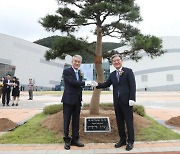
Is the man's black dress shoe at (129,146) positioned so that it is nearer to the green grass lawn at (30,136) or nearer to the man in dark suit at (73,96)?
the man in dark suit at (73,96)

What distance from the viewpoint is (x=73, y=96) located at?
567 cm

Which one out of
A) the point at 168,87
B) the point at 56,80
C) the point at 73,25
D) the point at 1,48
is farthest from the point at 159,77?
the point at 73,25

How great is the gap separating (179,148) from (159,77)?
4934 centimetres

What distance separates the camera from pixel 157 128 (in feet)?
23.4

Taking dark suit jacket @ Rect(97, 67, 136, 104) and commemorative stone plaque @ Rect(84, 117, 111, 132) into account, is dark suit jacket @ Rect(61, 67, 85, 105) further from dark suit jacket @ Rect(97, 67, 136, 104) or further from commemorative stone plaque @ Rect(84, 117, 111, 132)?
commemorative stone plaque @ Rect(84, 117, 111, 132)

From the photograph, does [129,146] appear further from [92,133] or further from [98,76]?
[98,76]

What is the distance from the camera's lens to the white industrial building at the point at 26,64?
174ft

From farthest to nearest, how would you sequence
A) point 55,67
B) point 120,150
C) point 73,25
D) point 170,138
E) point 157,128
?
1. point 55,67
2. point 73,25
3. point 157,128
4. point 170,138
5. point 120,150

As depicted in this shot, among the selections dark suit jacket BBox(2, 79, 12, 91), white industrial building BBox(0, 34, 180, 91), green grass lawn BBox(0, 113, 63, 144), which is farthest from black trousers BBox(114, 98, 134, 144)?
white industrial building BBox(0, 34, 180, 91)

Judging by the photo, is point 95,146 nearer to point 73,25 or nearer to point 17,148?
point 17,148

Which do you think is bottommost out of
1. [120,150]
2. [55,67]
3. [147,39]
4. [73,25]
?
[120,150]

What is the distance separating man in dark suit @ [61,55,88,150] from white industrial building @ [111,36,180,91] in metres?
47.2

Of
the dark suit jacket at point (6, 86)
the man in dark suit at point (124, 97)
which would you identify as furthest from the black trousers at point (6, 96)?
the man in dark suit at point (124, 97)

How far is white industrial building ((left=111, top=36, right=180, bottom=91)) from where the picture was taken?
52.6m
